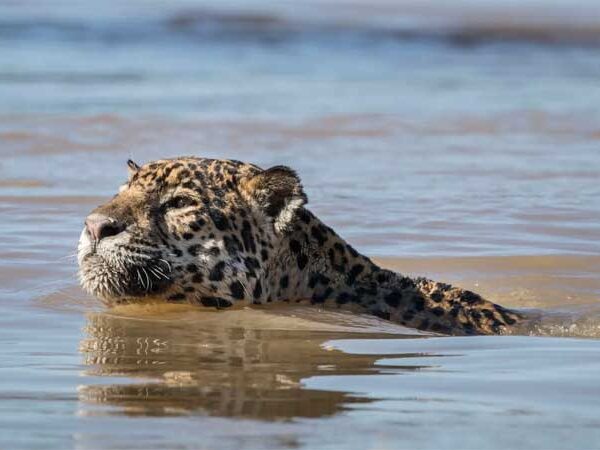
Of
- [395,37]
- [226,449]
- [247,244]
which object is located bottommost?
[226,449]

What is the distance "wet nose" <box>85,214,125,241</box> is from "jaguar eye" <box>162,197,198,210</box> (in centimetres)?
40

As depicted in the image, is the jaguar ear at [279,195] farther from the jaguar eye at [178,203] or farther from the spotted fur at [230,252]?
the jaguar eye at [178,203]

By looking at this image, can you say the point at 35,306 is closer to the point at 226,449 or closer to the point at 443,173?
the point at 226,449

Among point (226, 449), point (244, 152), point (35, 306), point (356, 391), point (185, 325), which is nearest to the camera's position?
point (226, 449)

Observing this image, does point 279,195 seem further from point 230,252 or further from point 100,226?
point 100,226

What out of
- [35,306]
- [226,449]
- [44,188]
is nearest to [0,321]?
[35,306]

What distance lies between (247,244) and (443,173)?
26.9ft

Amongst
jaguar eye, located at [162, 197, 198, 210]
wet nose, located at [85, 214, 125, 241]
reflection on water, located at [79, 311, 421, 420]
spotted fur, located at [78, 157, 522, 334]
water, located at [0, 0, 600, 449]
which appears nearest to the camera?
water, located at [0, 0, 600, 449]

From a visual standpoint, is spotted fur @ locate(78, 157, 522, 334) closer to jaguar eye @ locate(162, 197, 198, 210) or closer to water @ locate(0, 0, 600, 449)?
jaguar eye @ locate(162, 197, 198, 210)

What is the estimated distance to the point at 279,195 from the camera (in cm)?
984

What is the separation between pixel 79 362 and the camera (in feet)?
27.9

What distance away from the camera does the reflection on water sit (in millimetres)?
7391

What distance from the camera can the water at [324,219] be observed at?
7.25m

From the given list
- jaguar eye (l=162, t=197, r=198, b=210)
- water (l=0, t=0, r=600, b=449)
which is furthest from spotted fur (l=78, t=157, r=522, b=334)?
water (l=0, t=0, r=600, b=449)
